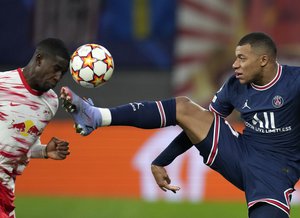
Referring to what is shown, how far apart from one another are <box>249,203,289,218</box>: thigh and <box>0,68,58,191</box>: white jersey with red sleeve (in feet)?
5.63

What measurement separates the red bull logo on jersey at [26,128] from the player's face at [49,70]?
29cm

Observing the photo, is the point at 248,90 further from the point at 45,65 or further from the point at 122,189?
the point at 122,189

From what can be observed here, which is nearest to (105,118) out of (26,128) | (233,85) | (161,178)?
(26,128)

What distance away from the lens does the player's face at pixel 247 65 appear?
6.57 m

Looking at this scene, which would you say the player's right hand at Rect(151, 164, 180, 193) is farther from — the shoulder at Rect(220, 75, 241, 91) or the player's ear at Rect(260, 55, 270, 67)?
the player's ear at Rect(260, 55, 270, 67)

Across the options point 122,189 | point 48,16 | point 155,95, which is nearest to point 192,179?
point 122,189

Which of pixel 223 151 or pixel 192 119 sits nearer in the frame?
pixel 192 119

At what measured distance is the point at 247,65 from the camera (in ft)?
21.6

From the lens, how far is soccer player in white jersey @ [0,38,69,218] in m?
6.23

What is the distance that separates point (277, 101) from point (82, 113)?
1.51 metres

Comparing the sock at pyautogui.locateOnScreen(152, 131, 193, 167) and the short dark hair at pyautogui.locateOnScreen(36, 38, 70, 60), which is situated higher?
the short dark hair at pyautogui.locateOnScreen(36, 38, 70, 60)

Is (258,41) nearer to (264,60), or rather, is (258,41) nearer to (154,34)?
(264,60)

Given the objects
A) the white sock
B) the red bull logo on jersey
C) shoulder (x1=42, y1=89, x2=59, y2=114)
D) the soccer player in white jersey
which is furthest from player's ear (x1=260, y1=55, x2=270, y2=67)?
the red bull logo on jersey

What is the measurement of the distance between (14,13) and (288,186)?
9.20m
